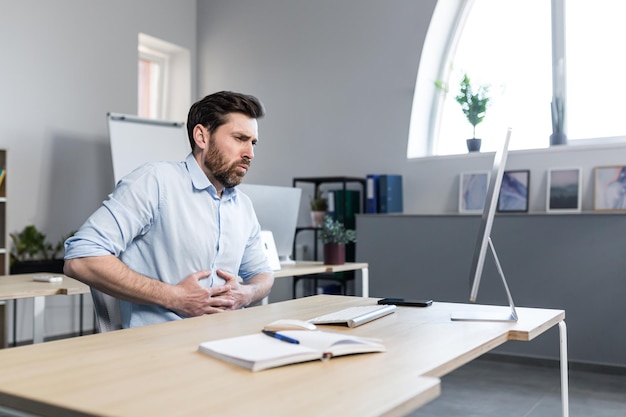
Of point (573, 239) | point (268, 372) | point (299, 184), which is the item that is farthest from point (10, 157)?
point (268, 372)

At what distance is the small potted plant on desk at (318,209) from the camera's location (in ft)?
17.8

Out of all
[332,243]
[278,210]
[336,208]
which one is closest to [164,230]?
[278,210]

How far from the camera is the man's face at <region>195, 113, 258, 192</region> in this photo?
2.08 meters

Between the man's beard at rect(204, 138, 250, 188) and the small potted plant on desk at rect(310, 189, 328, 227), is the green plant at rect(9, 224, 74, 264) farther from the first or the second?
the man's beard at rect(204, 138, 250, 188)

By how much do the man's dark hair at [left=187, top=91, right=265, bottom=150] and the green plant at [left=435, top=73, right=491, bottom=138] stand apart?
10.4 ft

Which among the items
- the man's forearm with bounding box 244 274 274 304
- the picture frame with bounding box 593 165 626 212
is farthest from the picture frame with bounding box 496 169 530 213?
the man's forearm with bounding box 244 274 274 304

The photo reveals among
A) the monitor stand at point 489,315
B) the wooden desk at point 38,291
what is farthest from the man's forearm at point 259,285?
the wooden desk at point 38,291

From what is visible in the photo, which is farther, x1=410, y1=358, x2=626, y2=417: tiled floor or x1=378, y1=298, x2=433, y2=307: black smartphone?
x1=410, y1=358, x2=626, y2=417: tiled floor

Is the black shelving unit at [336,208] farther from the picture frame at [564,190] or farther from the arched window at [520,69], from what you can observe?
the picture frame at [564,190]

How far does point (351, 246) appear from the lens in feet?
17.3

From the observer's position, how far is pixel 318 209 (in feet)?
17.9

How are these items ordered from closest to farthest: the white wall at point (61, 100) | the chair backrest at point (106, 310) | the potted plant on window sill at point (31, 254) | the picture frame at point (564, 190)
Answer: the chair backrest at point (106, 310) < the picture frame at point (564, 190) < the potted plant on window sill at point (31, 254) < the white wall at point (61, 100)

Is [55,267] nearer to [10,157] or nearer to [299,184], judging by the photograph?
[10,157]

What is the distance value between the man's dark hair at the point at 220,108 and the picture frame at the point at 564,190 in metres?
3.06
